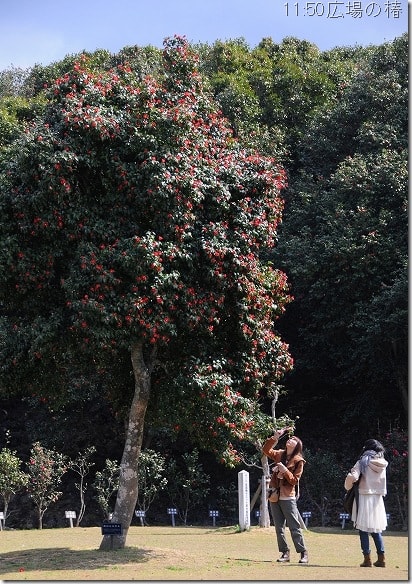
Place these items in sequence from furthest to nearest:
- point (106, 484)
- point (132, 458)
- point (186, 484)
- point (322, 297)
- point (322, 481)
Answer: point (322, 297)
point (186, 484)
point (106, 484)
point (322, 481)
point (132, 458)

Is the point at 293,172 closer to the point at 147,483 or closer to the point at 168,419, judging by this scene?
the point at 147,483

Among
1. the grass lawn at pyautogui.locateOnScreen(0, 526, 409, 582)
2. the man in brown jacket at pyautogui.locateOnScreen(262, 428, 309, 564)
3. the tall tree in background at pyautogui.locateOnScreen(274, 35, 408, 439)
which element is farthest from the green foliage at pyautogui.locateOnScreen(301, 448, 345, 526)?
the man in brown jacket at pyautogui.locateOnScreen(262, 428, 309, 564)

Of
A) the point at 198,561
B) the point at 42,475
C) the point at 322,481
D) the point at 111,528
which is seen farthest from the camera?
the point at 322,481

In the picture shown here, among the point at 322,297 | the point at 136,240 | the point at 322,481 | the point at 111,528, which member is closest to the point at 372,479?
the point at 111,528

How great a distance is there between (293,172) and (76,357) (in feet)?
55.3

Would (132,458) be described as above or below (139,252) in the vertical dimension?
below

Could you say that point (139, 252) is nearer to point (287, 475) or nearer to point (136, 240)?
point (136, 240)

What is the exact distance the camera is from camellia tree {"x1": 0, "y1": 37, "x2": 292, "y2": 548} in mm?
10586

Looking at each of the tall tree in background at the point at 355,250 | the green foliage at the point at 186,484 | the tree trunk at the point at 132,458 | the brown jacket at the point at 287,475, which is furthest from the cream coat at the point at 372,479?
the green foliage at the point at 186,484

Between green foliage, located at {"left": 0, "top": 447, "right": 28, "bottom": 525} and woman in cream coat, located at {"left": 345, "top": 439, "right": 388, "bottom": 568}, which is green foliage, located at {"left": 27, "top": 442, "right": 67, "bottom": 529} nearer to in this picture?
green foliage, located at {"left": 0, "top": 447, "right": 28, "bottom": 525}

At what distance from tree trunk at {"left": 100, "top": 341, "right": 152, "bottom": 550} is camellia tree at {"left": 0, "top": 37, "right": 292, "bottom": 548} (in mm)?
19

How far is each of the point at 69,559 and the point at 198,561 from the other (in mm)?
1573

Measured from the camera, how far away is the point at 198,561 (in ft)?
A: 34.1

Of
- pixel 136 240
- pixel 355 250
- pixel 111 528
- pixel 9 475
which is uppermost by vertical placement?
pixel 355 250
